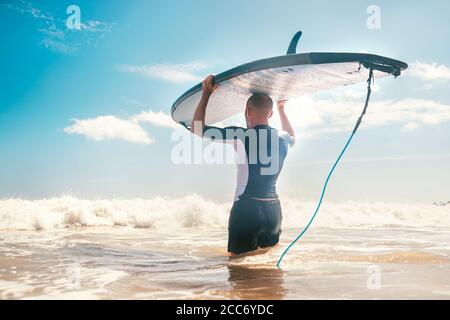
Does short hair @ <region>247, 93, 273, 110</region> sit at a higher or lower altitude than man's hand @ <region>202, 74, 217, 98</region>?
lower

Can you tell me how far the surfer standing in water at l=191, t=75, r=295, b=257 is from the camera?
435 centimetres

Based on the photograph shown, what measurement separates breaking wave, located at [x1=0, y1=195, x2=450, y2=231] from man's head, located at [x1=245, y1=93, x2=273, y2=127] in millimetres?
8235

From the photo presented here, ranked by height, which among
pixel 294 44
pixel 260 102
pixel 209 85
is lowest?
pixel 260 102

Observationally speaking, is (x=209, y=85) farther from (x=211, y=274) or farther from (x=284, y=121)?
(x=211, y=274)

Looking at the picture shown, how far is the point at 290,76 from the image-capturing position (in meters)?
4.61

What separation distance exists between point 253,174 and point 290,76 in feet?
4.16

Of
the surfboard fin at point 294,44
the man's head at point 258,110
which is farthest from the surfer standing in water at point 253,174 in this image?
the surfboard fin at point 294,44

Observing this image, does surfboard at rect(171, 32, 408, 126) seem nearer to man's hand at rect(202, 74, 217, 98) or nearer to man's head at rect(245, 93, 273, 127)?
man's hand at rect(202, 74, 217, 98)

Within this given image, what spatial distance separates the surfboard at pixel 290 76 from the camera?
4.22 metres

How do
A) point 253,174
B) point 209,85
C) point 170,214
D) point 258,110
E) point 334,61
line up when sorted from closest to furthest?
point 334,61 → point 253,174 → point 258,110 → point 209,85 → point 170,214

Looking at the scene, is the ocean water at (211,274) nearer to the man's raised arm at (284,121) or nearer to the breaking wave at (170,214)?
the man's raised arm at (284,121)

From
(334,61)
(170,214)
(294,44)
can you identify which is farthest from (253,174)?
(170,214)

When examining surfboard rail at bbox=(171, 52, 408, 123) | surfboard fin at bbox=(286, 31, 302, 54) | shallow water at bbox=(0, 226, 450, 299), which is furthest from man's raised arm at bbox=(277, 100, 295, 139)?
shallow water at bbox=(0, 226, 450, 299)

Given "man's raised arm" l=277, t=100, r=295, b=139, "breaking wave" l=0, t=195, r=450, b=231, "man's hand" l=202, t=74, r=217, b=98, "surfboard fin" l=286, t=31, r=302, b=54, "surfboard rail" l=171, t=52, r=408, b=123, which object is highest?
"surfboard fin" l=286, t=31, r=302, b=54
